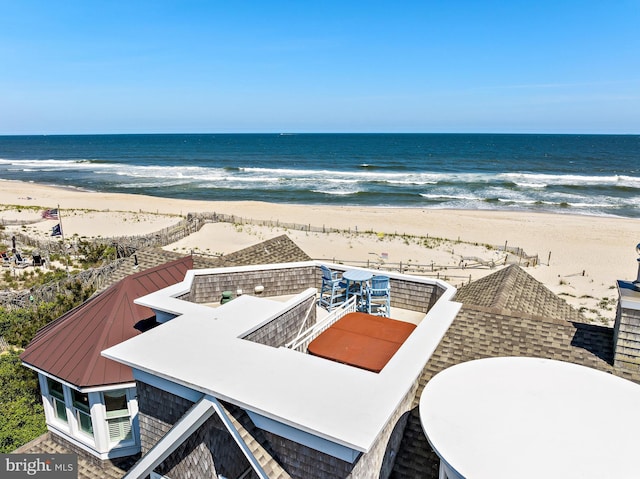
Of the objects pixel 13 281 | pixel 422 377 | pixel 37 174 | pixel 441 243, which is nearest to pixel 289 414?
pixel 422 377

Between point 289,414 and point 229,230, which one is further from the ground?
point 289,414

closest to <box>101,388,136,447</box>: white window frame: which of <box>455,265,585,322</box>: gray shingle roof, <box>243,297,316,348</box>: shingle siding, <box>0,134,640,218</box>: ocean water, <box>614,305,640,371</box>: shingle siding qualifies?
<box>243,297,316,348</box>: shingle siding

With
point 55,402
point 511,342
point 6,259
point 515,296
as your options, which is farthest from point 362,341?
point 6,259

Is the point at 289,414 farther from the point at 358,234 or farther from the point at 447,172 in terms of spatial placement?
the point at 447,172

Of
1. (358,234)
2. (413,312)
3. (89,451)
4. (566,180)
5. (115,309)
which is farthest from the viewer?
(566,180)

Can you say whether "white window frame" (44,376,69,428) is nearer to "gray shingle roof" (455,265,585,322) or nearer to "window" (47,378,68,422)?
"window" (47,378,68,422)

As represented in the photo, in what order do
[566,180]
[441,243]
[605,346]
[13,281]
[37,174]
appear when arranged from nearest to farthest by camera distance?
[605,346] < [13,281] < [441,243] < [566,180] < [37,174]

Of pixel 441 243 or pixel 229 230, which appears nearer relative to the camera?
→ pixel 441 243

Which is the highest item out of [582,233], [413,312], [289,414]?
[289,414]
